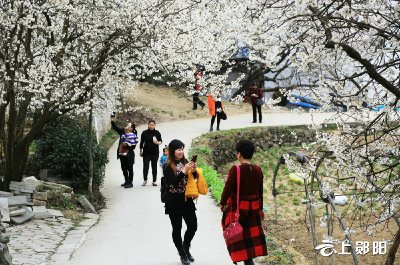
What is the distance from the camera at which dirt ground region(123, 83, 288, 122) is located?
20.5m

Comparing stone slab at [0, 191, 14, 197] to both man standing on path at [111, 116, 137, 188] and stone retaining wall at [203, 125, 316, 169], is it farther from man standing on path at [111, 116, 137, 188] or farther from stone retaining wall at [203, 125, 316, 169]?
stone retaining wall at [203, 125, 316, 169]

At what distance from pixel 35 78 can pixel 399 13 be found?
6.86 meters

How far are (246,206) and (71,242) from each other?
10.6ft

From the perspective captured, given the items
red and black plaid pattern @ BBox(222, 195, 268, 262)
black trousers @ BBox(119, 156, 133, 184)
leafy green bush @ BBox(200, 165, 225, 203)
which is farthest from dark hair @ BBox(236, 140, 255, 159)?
black trousers @ BBox(119, 156, 133, 184)

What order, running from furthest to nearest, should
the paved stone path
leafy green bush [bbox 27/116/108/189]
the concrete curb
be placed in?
leafy green bush [bbox 27/116/108/189] < the paved stone path < the concrete curb

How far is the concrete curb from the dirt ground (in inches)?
491

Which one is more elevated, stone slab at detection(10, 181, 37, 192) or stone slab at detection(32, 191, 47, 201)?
stone slab at detection(10, 181, 37, 192)

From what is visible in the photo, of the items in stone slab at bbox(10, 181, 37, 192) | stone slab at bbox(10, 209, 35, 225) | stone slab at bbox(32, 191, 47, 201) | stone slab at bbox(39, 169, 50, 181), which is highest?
stone slab at bbox(39, 169, 50, 181)

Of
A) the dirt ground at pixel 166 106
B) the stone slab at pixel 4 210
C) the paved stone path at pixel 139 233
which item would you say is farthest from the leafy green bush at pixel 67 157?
the dirt ground at pixel 166 106

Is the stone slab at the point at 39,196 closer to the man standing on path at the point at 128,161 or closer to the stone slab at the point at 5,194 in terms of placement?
the stone slab at the point at 5,194

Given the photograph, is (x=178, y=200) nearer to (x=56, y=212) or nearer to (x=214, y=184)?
(x=56, y=212)

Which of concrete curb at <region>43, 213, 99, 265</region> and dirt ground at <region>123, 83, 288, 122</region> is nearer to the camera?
concrete curb at <region>43, 213, 99, 265</region>

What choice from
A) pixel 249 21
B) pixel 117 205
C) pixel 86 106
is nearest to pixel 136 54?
pixel 86 106

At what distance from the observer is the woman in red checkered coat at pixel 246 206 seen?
425cm
